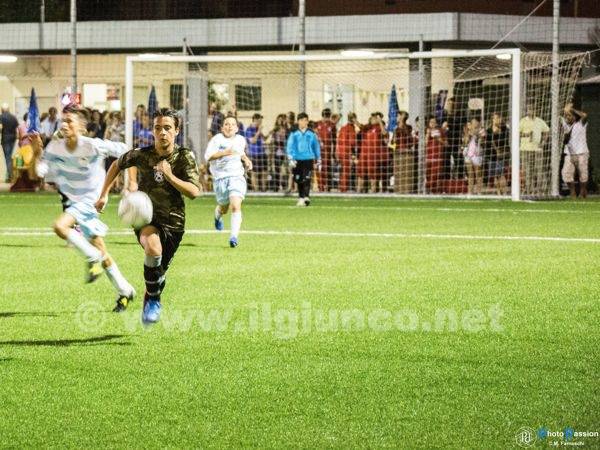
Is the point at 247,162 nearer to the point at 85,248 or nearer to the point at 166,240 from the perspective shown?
the point at 85,248

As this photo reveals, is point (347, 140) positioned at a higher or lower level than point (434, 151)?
higher

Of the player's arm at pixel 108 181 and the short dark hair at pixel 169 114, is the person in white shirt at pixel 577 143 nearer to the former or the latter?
the player's arm at pixel 108 181

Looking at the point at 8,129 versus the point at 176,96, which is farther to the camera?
the point at 176,96

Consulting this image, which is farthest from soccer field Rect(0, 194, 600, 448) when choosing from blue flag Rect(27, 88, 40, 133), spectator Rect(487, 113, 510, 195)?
blue flag Rect(27, 88, 40, 133)

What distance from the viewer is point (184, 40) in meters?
32.0

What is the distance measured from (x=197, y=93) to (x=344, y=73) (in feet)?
14.0

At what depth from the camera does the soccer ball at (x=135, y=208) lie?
907 centimetres

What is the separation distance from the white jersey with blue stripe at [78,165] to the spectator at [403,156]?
17.5 metres

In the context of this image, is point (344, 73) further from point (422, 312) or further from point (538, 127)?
point (422, 312)

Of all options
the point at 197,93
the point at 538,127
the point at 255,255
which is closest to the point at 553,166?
the point at 538,127

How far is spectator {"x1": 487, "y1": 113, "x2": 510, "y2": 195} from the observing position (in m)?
28.2

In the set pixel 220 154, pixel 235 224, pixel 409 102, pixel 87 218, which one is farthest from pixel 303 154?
pixel 87 218

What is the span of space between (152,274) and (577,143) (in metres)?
20.5

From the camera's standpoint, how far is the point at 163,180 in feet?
32.2
